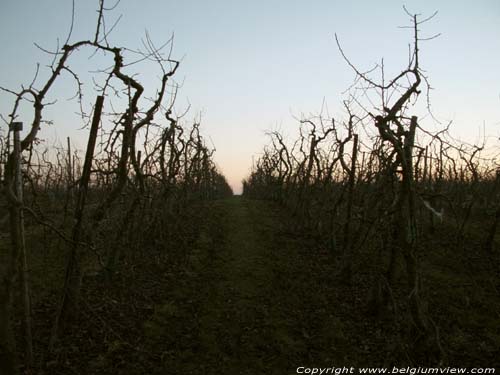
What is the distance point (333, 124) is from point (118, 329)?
1083cm

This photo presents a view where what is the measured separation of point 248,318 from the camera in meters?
6.73

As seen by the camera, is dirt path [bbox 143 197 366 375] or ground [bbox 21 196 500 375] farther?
dirt path [bbox 143 197 366 375]

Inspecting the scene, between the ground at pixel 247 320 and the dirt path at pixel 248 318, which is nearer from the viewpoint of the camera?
the ground at pixel 247 320

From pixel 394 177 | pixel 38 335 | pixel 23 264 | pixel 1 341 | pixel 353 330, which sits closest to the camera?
pixel 1 341

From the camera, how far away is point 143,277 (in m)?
8.46

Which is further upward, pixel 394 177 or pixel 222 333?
pixel 394 177

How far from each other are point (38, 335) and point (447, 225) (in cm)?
1504

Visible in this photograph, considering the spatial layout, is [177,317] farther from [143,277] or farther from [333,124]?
[333,124]

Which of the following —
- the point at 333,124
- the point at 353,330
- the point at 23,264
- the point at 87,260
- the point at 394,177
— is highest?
the point at 333,124

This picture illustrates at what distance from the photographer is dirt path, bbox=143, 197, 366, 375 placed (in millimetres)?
5418

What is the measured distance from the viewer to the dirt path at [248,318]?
5.42 metres

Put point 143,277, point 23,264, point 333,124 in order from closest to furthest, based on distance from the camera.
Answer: point 23,264
point 143,277
point 333,124

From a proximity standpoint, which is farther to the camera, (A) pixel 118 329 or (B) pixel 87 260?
(B) pixel 87 260

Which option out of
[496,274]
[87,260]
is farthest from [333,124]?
[87,260]
